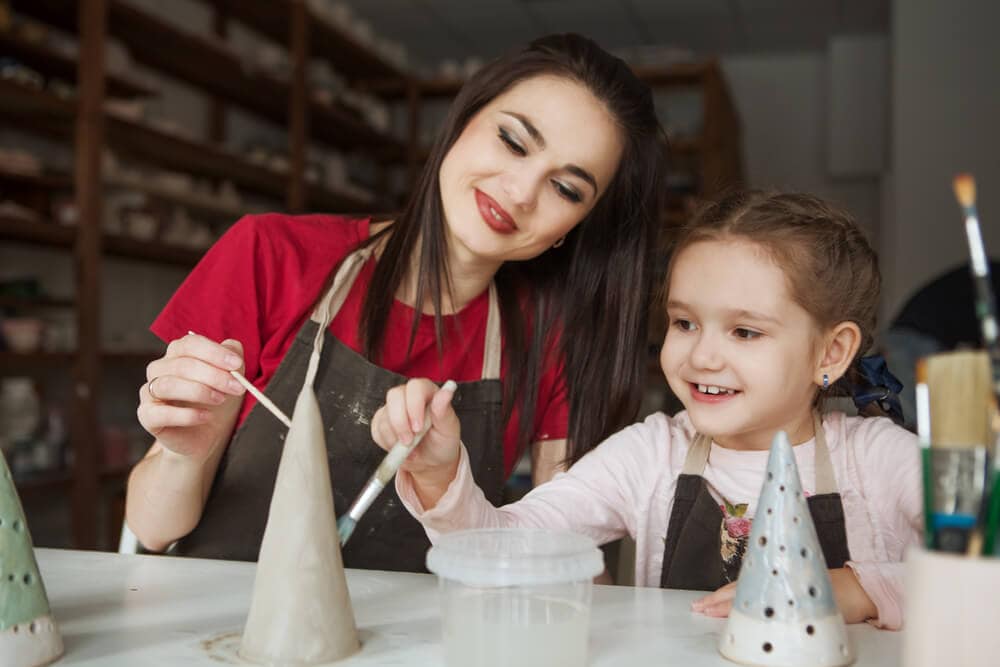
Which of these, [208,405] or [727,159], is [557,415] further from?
[727,159]

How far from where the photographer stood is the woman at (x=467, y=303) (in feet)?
4.18

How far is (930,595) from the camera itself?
479 mm

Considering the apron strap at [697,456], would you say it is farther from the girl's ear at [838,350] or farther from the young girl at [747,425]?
the girl's ear at [838,350]

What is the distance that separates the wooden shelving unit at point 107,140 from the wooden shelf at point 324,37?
0.4 inches

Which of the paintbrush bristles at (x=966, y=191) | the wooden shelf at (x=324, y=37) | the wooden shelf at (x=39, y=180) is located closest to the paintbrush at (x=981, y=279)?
the paintbrush bristles at (x=966, y=191)

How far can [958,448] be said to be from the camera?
0.47m

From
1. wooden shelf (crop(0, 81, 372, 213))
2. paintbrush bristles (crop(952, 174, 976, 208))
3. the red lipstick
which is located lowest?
paintbrush bristles (crop(952, 174, 976, 208))

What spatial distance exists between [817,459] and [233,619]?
2.28 ft

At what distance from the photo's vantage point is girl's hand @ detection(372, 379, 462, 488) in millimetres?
788

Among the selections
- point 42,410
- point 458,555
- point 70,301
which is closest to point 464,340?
point 458,555

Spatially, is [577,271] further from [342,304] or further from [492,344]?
[342,304]

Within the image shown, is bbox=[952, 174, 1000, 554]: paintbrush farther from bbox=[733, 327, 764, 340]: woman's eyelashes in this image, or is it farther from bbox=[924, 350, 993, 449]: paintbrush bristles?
bbox=[733, 327, 764, 340]: woman's eyelashes

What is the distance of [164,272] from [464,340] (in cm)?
293

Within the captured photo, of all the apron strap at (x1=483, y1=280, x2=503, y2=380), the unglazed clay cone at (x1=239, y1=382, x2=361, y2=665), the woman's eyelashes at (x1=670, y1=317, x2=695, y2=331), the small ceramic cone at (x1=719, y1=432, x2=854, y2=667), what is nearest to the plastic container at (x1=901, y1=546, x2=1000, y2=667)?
the small ceramic cone at (x1=719, y1=432, x2=854, y2=667)
